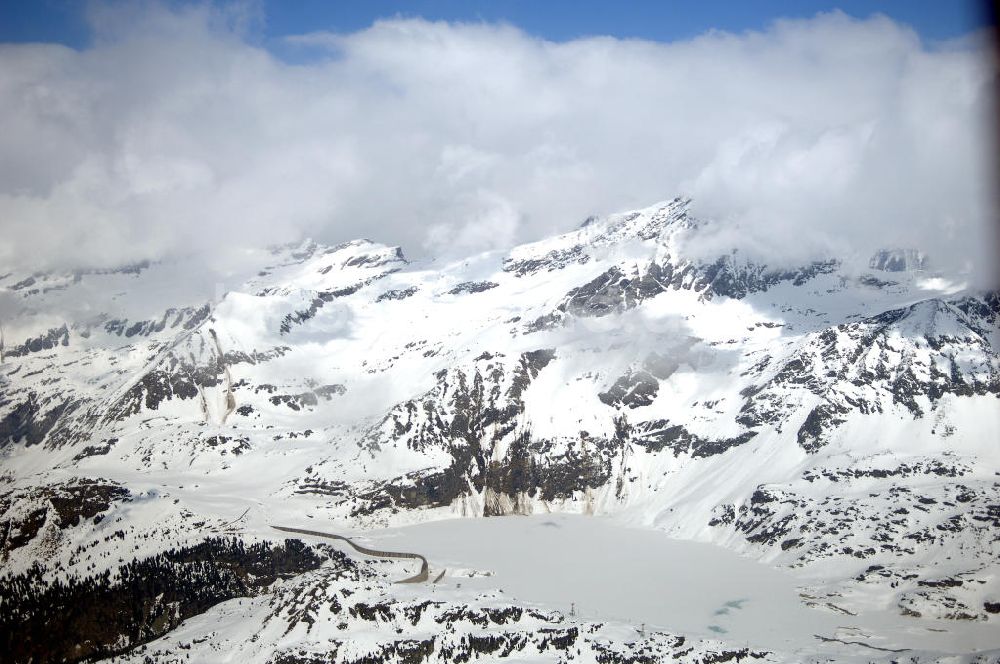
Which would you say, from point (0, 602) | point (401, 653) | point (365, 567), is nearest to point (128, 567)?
point (0, 602)

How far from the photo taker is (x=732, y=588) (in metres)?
184

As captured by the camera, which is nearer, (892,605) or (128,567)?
(892,605)

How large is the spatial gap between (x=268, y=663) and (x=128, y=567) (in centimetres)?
6405

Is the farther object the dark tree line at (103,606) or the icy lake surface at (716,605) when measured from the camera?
the dark tree line at (103,606)

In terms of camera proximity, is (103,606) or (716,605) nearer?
(716,605)

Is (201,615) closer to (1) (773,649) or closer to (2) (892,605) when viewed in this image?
(1) (773,649)

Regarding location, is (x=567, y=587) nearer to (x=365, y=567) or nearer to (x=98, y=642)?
(x=365, y=567)

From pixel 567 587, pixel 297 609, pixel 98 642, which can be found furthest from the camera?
pixel 567 587

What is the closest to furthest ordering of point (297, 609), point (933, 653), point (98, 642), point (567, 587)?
1. point (933, 653)
2. point (297, 609)
3. point (98, 642)
4. point (567, 587)

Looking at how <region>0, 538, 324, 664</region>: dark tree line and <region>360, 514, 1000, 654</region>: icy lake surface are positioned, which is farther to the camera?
<region>0, 538, 324, 664</region>: dark tree line

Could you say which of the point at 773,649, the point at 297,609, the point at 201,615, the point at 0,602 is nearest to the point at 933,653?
the point at 773,649

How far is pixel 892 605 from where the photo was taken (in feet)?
564

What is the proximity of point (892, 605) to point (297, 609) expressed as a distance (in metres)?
111

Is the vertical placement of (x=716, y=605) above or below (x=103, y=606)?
above
